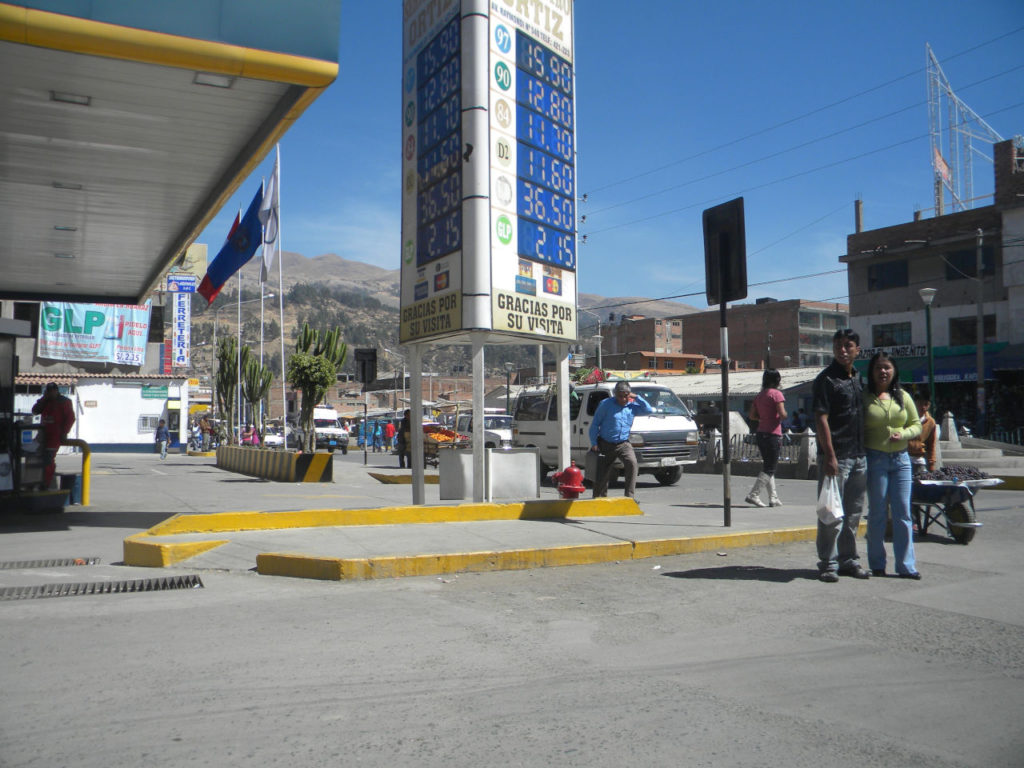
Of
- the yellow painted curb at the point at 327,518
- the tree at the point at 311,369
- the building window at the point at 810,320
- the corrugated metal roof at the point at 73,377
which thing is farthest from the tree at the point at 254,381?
the building window at the point at 810,320

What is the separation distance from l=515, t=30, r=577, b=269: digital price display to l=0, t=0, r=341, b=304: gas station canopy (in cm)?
265

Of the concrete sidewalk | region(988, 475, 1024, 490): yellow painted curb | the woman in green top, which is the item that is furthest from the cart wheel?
region(988, 475, 1024, 490): yellow painted curb

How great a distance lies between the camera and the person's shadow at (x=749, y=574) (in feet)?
22.1

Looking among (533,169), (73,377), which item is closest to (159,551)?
(533,169)

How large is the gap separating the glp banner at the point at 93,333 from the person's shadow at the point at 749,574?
39.5 meters

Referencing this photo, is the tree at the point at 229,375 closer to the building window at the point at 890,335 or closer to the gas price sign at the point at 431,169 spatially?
the gas price sign at the point at 431,169

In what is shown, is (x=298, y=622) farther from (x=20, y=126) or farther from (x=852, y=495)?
(x=20, y=126)

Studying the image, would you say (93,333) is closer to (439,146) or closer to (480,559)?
(439,146)

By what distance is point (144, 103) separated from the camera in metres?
8.91

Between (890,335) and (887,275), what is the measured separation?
3.11m

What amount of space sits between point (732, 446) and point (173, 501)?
14.4 metres

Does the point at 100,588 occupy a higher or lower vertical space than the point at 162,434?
lower

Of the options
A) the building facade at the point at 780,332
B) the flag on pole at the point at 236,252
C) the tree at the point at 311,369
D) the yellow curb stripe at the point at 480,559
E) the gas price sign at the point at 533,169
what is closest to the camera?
the yellow curb stripe at the point at 480,559

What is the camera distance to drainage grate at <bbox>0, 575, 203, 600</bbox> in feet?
21.1
